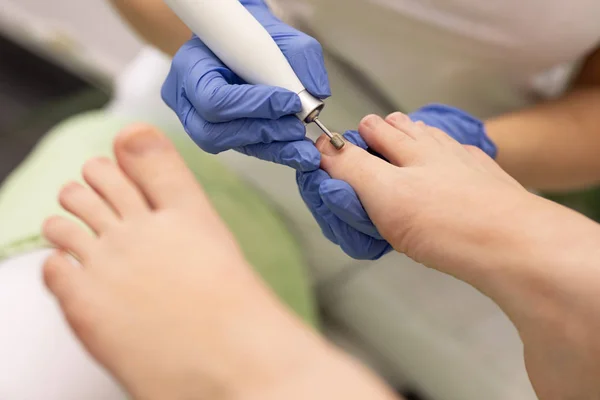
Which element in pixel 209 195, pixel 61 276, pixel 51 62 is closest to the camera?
pixel 61 276

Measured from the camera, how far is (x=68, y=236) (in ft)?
1.76

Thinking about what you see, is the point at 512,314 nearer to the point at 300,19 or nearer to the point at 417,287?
the point at 417,287

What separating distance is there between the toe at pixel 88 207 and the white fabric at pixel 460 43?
0.27 metres

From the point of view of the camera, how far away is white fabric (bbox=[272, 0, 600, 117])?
0.50 metres

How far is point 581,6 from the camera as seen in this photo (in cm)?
48

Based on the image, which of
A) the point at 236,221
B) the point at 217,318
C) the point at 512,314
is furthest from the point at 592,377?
the point at 236,221

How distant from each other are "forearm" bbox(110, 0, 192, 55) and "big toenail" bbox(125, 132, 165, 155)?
9 centimetres

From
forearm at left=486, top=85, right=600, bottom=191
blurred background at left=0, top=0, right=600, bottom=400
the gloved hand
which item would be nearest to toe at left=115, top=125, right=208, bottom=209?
the gloved hand

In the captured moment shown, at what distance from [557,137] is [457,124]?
0.15 m

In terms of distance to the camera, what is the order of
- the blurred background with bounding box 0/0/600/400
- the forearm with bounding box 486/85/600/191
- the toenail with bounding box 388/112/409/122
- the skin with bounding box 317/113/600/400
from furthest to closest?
the blurred background with bounding box 0/0/600/400, the forearm with bounding box 486/85/600/191, the toenail with bounding box 388/112/409/122, the skin with bounding box 317/113/600/400

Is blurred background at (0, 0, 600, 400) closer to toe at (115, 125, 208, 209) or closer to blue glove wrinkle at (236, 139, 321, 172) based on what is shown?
toe at (115, 125, 208, 209)

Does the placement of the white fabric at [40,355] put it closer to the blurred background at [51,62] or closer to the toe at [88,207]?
the toe at [88,207]

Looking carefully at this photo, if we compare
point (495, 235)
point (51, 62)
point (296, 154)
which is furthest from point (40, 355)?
point (51, 62)

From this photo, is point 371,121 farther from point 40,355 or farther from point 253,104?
Answer: point 40,355
